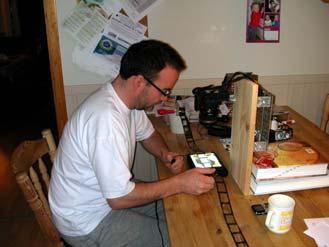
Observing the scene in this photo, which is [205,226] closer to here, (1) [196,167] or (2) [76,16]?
(1) [196,167]

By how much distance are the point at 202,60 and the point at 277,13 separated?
0.57 meters

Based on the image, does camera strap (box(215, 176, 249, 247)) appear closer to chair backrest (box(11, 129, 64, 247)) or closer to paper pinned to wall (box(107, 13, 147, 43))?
chair backrest (box(11, 129, 64, 247))

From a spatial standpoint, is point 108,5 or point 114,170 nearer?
point 114,170

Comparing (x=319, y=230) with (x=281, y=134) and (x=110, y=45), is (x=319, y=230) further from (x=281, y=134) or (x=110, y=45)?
(x=110, y=45)

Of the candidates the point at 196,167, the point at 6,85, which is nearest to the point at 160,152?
the point at 196,167

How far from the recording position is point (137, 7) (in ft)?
6.70

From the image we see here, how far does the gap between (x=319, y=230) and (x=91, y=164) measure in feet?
2.54

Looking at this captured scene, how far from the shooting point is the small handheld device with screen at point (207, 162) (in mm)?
1296

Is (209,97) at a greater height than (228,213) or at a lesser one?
greater

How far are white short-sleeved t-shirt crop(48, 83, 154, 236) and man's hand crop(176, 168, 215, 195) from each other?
18cm

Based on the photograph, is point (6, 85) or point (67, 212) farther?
point (6, 85)

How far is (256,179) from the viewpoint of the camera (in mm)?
1142

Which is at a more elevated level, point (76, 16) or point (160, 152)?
point (76, 16)

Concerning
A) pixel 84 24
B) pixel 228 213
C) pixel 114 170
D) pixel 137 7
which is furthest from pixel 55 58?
pixel 228 213
